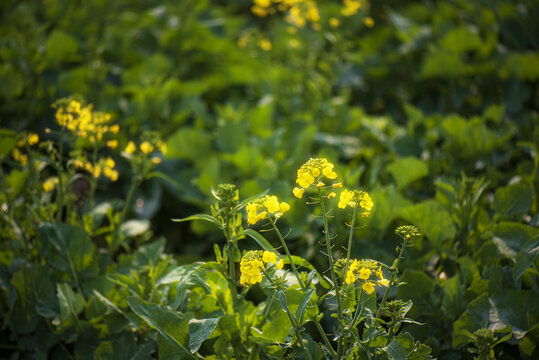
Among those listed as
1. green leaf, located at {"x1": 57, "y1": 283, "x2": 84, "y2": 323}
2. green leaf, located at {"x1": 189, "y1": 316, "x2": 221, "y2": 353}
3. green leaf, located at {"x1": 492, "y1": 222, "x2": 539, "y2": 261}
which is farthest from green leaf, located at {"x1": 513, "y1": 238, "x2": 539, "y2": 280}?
green leaf, located at {"x1": 57, "y1": 283, "x2": 84, "y2": 323}

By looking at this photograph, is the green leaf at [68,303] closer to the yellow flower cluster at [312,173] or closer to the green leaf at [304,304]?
the green leaf at [304,304]

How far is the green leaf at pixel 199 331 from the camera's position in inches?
56.0

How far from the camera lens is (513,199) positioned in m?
2.06

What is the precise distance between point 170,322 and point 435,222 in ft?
3.53

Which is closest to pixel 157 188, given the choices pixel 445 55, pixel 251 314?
pixel 251 314

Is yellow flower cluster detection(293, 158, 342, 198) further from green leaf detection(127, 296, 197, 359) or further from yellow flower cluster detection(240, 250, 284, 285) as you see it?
green leaf detection(127, 296, 197, 359)

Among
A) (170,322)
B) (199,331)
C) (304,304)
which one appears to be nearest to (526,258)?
(304,304)

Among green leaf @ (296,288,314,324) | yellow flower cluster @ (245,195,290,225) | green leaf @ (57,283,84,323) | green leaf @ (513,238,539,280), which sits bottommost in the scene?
green leaf @ (57,283,84,323)

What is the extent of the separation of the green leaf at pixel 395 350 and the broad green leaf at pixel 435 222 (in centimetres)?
75

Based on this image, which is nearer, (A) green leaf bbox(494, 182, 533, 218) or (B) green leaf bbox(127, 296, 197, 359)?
(B) green leaf bbox(127, 296, 197, 359)

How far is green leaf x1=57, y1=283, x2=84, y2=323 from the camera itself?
1833mm

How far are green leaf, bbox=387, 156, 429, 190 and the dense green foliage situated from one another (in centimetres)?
1

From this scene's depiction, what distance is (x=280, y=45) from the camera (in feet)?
12.3

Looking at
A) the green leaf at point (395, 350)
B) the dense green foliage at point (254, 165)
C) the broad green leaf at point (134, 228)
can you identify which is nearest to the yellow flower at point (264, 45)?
the dense green foliage at point (254, 165)
